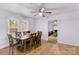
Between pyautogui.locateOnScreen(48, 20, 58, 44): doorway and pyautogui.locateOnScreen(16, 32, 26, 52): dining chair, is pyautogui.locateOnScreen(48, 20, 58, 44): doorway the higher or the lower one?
the higher one

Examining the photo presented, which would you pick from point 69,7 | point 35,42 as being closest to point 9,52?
point 35,42

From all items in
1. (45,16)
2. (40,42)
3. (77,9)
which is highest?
(77,9)

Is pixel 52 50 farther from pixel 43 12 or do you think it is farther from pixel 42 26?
pixel 43 12

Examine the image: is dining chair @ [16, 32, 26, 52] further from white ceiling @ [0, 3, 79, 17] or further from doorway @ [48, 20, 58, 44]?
doorway @ [48, 20, 58, 44]

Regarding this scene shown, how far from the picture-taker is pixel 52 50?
1.81 meters

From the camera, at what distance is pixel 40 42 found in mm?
1820

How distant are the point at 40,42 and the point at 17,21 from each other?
0.59m

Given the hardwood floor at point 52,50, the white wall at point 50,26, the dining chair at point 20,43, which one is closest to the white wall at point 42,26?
the white wall at point 50,26

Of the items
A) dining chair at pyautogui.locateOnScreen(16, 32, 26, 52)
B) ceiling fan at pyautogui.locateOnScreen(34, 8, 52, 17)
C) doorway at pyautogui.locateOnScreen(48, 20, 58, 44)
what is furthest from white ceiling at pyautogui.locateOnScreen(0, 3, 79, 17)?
dining chair at pyautogui.locateOnScreen(16, 32, 26, 52)

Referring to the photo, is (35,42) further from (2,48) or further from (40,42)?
(2,48)

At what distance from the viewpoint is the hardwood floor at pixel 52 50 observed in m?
1.76

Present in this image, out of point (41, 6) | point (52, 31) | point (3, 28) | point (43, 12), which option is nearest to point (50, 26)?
point (52, 31)

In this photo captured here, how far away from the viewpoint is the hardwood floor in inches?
69.4

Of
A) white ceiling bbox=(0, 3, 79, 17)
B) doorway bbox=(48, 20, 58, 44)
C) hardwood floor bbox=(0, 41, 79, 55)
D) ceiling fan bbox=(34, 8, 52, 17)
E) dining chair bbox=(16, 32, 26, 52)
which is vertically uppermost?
white ceiling bbox=(0, 3, 79, 17)
